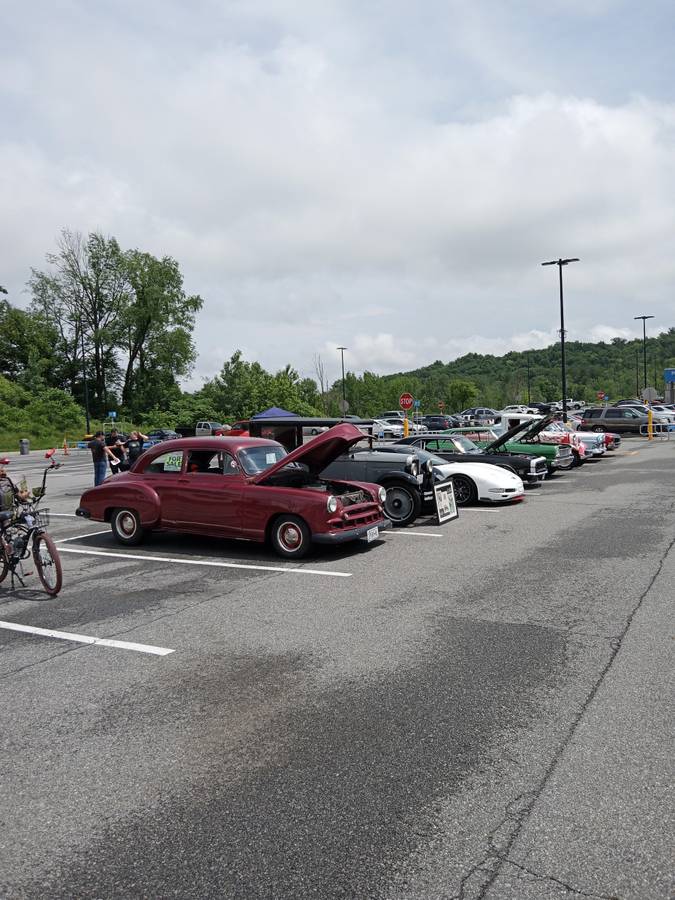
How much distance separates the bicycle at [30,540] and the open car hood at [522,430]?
12.0 meters

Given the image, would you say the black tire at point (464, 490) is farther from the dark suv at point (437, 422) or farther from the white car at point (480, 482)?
the dark suv at point (437, 422)

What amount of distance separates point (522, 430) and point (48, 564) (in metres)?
13.1

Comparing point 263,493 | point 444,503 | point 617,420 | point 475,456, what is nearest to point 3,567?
point 263,493

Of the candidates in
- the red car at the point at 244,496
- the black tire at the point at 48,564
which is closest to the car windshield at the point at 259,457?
the red car at the point at 244,496

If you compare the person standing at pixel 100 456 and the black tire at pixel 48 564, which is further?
the person standing at pixel 100 456

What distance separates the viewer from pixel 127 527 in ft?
33.9

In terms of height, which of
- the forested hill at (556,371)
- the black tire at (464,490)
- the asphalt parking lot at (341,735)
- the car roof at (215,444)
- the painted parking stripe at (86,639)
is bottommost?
the asphalt parking lot at (341,735)

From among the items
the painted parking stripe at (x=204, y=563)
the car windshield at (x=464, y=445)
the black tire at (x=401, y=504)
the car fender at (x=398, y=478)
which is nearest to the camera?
the painted parking stripe at (x=204, y=563)

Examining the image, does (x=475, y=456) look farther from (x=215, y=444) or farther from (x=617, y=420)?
(x=617, y=420)

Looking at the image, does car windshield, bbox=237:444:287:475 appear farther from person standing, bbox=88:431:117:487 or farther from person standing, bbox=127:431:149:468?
person standing, bbox=127:431:149:468

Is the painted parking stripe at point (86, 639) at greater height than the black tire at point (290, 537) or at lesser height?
lesser

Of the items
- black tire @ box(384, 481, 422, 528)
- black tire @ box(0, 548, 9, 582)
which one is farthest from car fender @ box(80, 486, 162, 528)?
black tire @ box(384, 481, 422, 528)

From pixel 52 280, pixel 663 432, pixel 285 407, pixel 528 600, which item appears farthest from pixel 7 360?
pixel 528 600

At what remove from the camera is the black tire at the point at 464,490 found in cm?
1396
